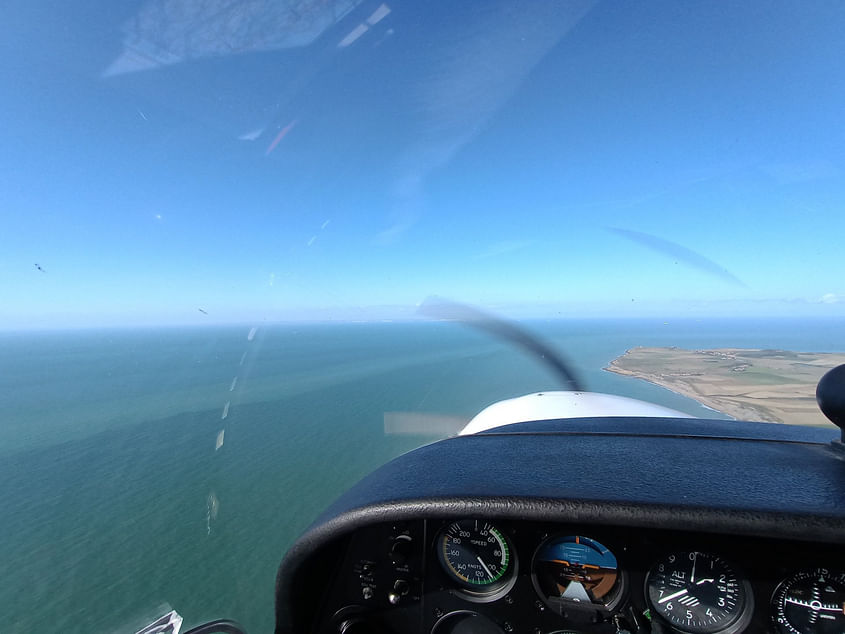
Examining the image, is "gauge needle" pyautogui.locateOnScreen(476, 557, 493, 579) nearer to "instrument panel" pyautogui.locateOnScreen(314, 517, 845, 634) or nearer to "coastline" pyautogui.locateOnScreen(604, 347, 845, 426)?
"instrument panel" pyautogui.locateOnScreen(314, 517, 845, 634)

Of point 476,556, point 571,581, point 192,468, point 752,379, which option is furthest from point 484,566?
point 192,468

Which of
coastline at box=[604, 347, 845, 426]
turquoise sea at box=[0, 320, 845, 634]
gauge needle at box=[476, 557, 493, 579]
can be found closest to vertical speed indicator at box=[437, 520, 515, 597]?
gauge needle at box=[476, 557, 493, 579]

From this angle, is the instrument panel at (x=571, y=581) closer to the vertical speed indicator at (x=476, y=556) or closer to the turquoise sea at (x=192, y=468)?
the vertical speed indicator at (x=476, y=556)

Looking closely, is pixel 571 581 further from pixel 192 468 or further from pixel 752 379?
pixel 192 468

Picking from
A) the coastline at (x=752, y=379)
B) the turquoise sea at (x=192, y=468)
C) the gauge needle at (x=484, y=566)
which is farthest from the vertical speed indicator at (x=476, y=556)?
the turquoise sea at (x=192, y=468)

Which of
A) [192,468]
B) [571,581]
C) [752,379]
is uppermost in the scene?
[571,581]

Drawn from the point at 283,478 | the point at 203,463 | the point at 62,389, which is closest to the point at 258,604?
the point at 283,478
